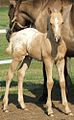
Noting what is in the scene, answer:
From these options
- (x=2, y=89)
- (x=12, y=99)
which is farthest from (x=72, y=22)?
(x=2, y=89)

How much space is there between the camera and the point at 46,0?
326 inches

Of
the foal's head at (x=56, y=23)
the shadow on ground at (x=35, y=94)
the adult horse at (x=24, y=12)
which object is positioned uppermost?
the foal's head at (x=56, y=23)

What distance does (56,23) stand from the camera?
6582 millimetres

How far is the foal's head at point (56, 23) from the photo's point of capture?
21.2ft

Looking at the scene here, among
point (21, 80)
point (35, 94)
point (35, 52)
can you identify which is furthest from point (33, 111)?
point (35, 94)

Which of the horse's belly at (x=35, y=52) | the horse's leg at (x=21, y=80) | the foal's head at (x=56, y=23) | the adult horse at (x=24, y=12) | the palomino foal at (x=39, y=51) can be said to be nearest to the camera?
the foal's head at (x=56, y=23)

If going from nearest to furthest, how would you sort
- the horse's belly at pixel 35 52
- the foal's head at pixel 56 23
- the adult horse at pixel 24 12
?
the foal's head at pixel 56 23 < the horse's belly at pixel 35 52 < the adult horse at pixel 24 12

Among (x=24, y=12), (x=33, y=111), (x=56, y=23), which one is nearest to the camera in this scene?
(x=56, y=23)

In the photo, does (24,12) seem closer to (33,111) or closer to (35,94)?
(35,94)

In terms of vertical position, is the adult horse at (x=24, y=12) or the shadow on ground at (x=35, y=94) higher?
the adult horse at (x=24, y=12)

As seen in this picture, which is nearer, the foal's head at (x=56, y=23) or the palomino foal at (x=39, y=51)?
the foal's head at (x=56, y=23)

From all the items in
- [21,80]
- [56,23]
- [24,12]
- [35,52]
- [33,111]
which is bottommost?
[33,111]

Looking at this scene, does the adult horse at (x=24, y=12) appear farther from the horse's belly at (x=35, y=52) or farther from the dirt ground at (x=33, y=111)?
the horse's belly at (x=35, y=52)

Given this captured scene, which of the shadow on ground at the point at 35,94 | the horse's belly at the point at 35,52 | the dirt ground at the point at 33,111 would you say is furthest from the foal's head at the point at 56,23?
the shadow on ground at the point at 35,94
